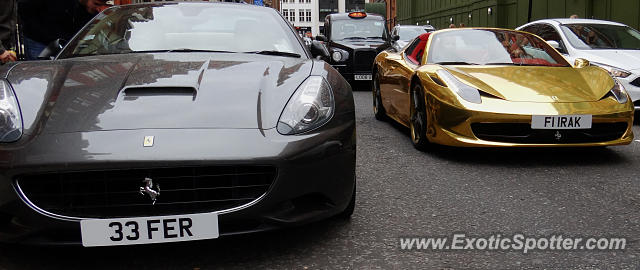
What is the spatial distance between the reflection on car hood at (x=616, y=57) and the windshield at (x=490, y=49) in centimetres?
177

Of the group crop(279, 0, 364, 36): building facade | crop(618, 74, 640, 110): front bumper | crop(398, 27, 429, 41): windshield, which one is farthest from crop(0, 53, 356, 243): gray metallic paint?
crop(279, 0, 364, 36): building facade

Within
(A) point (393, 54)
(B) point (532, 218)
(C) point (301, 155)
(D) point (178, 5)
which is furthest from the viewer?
(A) point (393, 54)

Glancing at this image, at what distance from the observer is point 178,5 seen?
3.94 m

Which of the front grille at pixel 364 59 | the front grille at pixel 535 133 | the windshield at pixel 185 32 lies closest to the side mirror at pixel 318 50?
the windshield at pixel 185 32

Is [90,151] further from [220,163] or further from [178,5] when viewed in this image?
[178,5]

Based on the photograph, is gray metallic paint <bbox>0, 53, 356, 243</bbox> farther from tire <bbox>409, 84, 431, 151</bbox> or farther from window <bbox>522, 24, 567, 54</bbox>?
window <bbox>522, 24, 567, 54</bbox>

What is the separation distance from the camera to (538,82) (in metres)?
4.73

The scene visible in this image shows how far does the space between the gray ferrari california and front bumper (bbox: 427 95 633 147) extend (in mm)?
1752

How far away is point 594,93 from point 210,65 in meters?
3.08

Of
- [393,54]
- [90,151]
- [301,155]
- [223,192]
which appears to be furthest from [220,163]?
[393,54]

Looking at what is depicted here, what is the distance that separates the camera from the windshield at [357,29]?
1332 cm

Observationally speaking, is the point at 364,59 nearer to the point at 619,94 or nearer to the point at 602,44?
the point at 602,44

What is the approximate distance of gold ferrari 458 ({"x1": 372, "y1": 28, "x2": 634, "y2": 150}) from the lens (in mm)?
4326

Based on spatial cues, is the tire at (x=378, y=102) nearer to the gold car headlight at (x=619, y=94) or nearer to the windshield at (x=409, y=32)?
the gold car headlight at (x=619, y=94)
